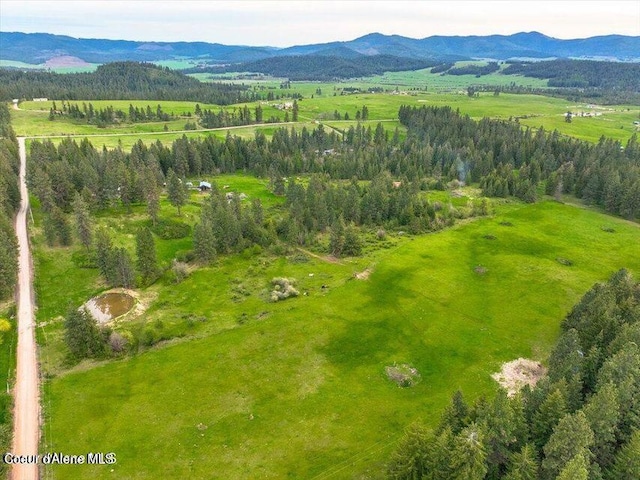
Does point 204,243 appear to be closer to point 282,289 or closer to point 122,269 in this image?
point 122,269

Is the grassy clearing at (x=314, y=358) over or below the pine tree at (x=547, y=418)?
below

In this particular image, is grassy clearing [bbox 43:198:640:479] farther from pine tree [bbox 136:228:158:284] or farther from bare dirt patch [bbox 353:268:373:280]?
pine tree [bbox 136:228:158:284]

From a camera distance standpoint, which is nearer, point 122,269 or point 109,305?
point 109,305

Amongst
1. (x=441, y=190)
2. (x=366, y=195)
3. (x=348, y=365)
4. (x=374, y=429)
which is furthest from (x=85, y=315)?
Answer: (x=441, y=190)

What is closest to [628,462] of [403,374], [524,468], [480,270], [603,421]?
[603,421]

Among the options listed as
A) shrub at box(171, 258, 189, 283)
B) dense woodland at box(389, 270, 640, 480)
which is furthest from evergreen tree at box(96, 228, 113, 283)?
dense woodland at box(389, 270, 640, 480)

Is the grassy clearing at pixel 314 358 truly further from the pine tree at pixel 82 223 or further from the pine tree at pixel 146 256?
the pine tree at pixel 82 223

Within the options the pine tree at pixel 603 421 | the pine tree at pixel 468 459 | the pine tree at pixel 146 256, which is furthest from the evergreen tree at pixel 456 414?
the pine tree at pixel 146 256
